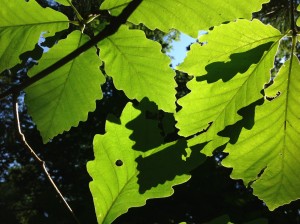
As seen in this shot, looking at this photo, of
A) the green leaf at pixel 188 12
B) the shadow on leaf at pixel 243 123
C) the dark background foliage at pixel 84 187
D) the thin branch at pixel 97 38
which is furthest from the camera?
the dark background foliage at pixel 84 187

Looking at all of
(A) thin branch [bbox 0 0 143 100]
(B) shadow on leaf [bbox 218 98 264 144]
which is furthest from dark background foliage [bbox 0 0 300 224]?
(A) thin branch [bbox 0 0 143 100]

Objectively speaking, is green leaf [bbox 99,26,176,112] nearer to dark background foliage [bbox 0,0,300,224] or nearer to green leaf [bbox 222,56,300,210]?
green leaf [bbox 222,56,300,210]

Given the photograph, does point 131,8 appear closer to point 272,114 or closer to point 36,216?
point 272,114

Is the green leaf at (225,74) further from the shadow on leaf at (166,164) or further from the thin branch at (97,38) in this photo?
the thin branch at (97,38)

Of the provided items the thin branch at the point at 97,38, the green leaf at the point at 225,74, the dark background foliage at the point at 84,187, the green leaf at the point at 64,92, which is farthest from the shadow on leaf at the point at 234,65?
the dark background foliage at the point at 84,187

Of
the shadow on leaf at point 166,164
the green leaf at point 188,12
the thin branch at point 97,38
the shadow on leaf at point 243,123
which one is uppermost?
the thin branch at point 97,38

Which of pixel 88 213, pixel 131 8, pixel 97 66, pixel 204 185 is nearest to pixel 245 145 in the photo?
pixel 97 66

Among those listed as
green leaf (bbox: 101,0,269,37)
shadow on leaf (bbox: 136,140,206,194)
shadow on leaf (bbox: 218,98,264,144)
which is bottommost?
shadow on leaf (bbox: 218,98,264,144)
